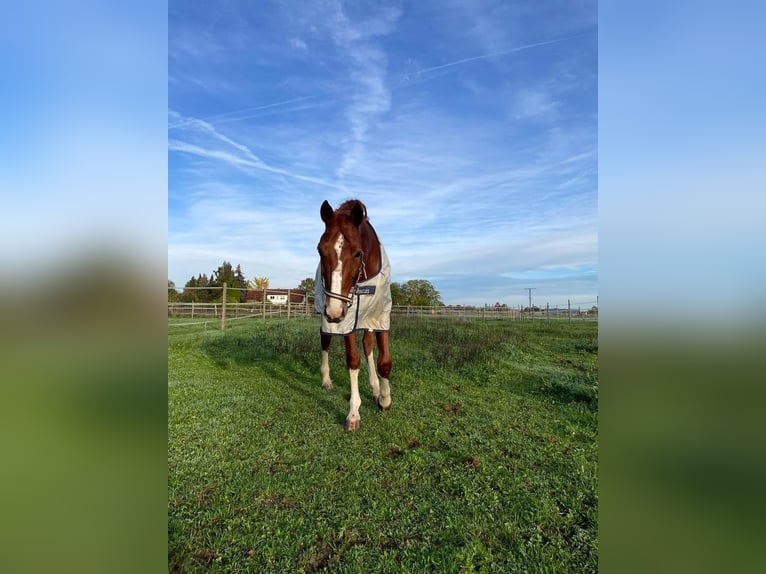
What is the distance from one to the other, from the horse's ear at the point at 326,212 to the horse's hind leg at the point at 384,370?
2.12 m

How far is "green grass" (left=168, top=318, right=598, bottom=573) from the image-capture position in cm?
232

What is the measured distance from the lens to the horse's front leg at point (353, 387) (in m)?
4.70

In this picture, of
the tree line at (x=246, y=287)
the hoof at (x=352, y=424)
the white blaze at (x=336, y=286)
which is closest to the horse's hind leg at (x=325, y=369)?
the hoof at (x=352, y=424)

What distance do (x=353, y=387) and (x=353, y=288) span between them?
138 cm

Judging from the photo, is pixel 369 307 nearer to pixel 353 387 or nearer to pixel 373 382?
pixel 353 387

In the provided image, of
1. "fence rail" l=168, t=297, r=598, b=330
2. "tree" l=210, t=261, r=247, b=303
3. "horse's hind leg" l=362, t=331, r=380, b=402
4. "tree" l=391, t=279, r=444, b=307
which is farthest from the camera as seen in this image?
"tree" l=391, t=279, r=444, b=307

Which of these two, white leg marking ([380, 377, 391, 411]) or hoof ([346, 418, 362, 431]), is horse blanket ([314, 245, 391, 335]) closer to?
white leg marking ([380, 377, 391, 411])

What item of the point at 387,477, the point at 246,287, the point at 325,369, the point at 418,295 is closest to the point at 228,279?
the point at 246,287

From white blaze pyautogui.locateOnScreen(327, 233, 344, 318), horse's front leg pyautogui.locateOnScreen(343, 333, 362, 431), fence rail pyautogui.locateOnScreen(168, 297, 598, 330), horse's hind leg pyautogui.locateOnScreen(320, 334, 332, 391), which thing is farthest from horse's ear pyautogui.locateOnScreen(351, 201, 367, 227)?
fence rail pyautogui.locateOnScreen(168, 297, 598, 330)

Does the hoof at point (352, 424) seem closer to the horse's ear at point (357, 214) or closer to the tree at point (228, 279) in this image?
the horse's ear at point (357, 214)

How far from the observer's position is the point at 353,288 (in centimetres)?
439
